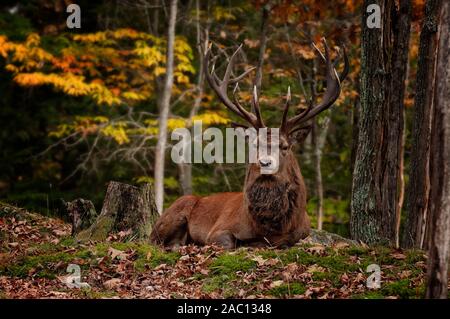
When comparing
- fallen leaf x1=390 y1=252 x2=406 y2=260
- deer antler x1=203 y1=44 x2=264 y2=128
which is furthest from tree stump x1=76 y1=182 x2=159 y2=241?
fallen leaf x1=390 y1=252 x2=406 y2=260

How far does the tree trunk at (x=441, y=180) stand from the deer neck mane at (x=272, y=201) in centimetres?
328

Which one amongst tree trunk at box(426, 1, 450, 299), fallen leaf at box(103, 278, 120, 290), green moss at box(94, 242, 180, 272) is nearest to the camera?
tree trunk at box(426, 1, 450, 299)

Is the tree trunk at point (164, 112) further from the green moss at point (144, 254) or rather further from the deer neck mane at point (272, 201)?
the green moss at point (144, 254)

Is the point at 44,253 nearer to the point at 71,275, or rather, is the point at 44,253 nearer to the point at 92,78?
the point at 71,275

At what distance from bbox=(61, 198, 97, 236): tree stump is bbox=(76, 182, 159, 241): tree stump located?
0.11 metres

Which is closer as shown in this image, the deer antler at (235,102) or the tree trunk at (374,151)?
the tree trunk at (374,151)

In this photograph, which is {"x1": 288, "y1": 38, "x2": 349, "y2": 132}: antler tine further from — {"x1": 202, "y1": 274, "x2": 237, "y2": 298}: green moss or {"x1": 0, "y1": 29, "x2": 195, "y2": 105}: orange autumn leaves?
{"x1": 0, "y1": 29, "x2": 195, "y2": 105}: orange autumn leaves

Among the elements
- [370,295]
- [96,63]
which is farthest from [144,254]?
[96,63]

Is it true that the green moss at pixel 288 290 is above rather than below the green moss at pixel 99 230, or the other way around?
below

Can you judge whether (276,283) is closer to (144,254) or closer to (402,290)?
(402,290)

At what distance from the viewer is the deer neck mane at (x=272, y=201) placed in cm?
856

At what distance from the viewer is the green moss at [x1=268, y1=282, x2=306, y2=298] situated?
6.24 metres

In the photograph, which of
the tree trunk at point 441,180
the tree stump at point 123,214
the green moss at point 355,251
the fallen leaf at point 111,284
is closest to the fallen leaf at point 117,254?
the fallen leaf at point 111,284
